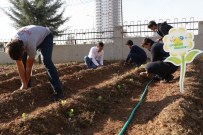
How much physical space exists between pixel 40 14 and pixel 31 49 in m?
13.1

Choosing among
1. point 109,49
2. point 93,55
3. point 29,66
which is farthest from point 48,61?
point 109,49

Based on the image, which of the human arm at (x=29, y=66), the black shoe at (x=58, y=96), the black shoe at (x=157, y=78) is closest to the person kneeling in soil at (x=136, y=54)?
the black shoe at (x=157, y=78)

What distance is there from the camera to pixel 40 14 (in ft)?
58.6

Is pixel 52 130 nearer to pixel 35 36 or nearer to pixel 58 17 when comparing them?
pixel 35 36

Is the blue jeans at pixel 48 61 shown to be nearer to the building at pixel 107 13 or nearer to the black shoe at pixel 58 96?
the black shoe at pixel 58 96

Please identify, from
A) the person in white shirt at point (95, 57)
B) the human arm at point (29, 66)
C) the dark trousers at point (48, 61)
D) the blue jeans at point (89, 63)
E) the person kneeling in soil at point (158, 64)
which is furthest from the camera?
the blue jeans at point (89, 63)

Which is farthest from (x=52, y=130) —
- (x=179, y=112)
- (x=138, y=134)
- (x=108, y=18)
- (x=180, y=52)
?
(x=108, y=18)

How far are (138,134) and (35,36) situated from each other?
99.5 inches

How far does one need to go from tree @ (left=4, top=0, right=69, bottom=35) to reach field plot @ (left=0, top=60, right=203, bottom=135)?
10.9 meters

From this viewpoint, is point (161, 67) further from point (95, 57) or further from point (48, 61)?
point (95, 57)

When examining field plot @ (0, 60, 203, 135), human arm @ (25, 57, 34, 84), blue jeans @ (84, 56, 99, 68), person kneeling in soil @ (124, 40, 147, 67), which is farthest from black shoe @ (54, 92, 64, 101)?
person kneeling in soil @ (124, 40, 147, 67)

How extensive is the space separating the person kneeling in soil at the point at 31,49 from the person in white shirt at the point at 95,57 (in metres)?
4.46

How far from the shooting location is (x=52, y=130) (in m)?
4.25

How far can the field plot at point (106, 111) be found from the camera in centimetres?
411
